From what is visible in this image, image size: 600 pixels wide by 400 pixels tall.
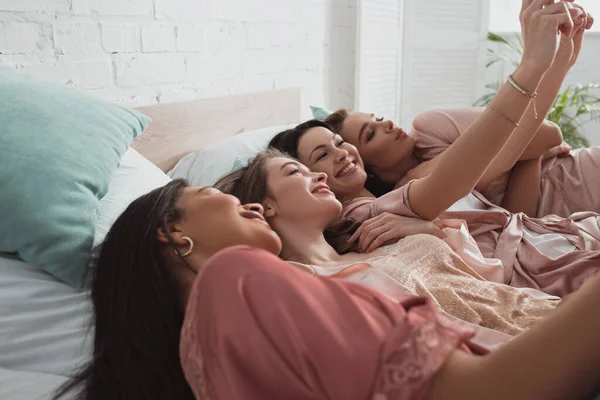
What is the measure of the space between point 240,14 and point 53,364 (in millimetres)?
1714

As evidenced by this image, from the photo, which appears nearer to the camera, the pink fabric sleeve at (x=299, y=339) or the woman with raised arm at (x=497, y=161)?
the pink fabric sleeve at (x=299, y=339)

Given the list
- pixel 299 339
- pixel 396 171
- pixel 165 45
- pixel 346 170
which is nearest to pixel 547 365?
pixel 299 339

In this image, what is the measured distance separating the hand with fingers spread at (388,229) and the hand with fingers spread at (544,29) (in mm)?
412

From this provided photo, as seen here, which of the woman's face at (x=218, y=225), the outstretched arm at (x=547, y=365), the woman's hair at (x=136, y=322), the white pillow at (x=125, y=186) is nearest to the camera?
the outstretched arm at (x=547, y=365)

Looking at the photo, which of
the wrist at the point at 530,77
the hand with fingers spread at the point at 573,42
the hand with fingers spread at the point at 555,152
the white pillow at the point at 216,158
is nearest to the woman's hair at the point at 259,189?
the white pillow at the point at 216,158

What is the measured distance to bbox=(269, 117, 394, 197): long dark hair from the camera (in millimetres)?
1692

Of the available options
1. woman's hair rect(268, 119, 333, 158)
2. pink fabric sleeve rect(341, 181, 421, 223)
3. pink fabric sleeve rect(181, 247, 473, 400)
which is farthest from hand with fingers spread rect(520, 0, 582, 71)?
pink fabric sleeve rect(181, 247, 473, 400)

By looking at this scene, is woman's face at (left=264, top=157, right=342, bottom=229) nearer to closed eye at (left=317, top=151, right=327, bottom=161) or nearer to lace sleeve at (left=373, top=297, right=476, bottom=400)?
closed eye at (left=317, top=151, right=327, bottom=161)

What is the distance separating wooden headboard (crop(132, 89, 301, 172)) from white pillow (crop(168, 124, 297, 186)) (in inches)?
2.9

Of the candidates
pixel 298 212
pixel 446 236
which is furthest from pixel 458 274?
pixel 298 212

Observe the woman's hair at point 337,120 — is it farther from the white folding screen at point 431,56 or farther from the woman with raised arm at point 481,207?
the white folding screen at point 431,56

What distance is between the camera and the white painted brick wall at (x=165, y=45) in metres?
1.70

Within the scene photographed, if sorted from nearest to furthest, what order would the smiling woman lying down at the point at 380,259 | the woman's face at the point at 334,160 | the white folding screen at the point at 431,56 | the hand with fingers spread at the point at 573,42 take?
the smiling woman lying down at the point at 380,259 → the hand with fingers spread at the point at 573,42 → the woman's face at the point at 334,160 → the white folding screen at the point at 431,56

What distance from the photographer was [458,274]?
48.0 inches
